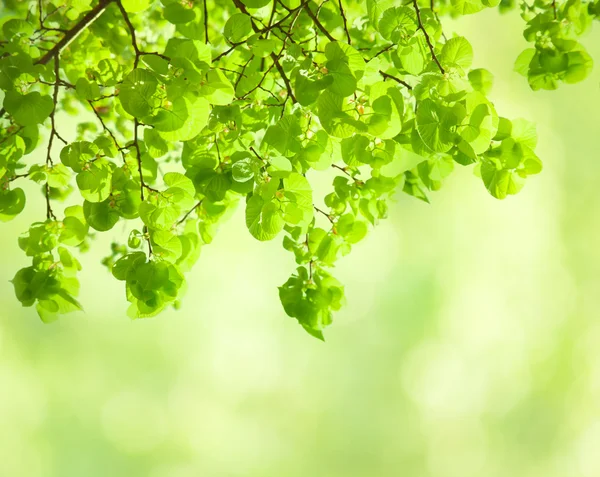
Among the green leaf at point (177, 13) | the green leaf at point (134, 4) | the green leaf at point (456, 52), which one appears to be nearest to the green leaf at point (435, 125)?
the green leaf at point (456, 52)

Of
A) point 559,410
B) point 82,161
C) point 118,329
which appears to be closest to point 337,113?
point 82,161

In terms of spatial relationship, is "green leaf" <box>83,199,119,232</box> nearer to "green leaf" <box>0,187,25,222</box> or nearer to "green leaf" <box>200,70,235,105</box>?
"green leaf" <box>0,187,25,222</box>

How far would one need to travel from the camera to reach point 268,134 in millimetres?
1160

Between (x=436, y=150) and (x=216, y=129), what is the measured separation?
1.55 feet

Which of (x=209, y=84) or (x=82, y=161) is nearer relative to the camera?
(x=209, y=84)

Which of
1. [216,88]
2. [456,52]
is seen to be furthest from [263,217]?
[456,52]

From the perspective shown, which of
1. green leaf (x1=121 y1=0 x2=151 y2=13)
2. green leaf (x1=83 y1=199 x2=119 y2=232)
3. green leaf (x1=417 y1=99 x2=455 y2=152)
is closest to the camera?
green leaf (x1=417 y1=99 x2=455 y2=152)

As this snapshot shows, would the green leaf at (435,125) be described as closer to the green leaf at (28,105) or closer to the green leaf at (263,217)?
the green leaf at (263,217)

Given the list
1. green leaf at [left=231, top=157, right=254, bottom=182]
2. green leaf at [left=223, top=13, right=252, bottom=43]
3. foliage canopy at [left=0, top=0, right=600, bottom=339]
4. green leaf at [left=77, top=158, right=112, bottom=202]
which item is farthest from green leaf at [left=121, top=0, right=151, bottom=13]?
green leaf at [left=231, top=157, right=254, bottom=182]

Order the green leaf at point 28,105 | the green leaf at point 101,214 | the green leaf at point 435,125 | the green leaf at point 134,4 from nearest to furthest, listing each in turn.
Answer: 1. the green leaf at point 435,125
2. the green leaf at point 28,105
3. the green leaf at point 101,214
4. the green leaf at point 134,4

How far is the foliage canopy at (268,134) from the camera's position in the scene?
108 centimetres

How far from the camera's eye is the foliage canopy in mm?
1076

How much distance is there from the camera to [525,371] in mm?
5543

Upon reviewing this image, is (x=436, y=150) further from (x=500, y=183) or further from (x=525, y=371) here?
(x=525, y=371)
